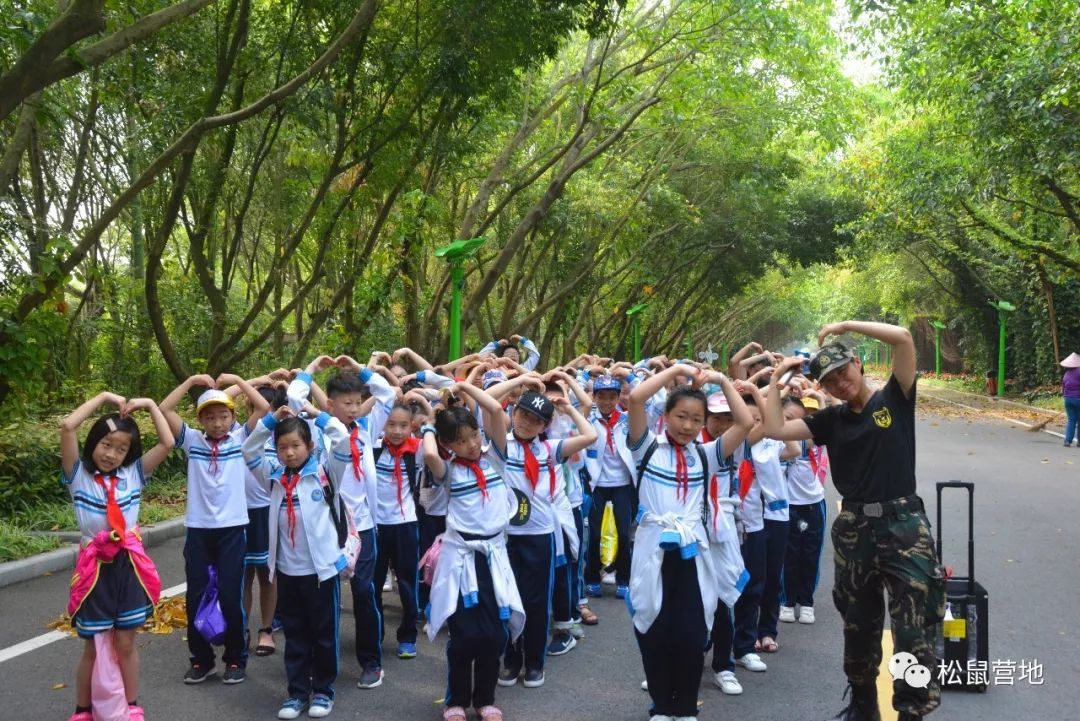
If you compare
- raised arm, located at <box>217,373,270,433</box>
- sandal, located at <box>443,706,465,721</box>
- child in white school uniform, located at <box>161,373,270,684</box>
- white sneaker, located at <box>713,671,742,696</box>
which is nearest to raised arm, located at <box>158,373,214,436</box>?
child in white school uniform, located at <box>161,373,270,684</box>

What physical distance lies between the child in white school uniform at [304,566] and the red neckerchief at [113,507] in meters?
0.73

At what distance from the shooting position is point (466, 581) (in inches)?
189

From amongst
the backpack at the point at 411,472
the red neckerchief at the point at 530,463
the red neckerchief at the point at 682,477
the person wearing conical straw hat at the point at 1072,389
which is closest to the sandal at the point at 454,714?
the red neckerchief at the point at 530,463

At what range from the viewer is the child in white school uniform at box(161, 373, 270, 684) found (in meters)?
5.53

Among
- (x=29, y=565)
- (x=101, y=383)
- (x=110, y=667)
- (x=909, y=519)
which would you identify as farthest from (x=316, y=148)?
(x=909, y=519)

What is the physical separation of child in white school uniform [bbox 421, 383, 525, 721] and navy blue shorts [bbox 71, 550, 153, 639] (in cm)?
134

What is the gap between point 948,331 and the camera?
5428cm

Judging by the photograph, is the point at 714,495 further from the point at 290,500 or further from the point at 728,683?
the point at 290,500

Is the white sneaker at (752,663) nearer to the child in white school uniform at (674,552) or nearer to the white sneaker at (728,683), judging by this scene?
the white sneaker at (728,683)

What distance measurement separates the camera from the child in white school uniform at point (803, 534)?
7.00m

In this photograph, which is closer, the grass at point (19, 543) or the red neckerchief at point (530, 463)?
the red neckerchief at point (530, 463)

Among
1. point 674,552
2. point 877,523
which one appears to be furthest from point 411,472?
point 877,523

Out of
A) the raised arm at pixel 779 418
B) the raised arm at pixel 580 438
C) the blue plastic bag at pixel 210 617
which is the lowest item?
the blue plastic bag at pixel 210 617

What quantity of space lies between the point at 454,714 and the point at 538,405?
1.63 metres
